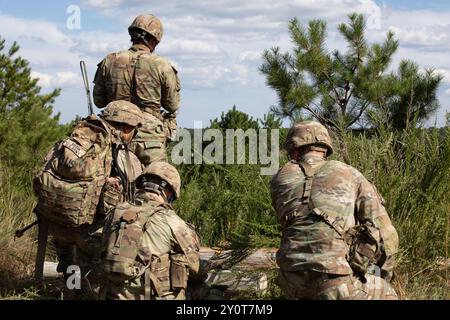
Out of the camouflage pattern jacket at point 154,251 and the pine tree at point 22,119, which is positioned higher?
the pine tree at point 22,119

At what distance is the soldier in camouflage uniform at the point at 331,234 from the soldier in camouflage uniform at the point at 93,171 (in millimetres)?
1438

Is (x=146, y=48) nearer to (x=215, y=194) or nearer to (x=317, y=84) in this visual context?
(x=215, y=194)

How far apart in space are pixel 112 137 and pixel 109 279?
4.79ft

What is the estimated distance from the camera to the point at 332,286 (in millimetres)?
5094

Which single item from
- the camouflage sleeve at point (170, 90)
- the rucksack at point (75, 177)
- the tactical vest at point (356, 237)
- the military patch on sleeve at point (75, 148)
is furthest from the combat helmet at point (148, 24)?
the tactical vest at point (356, 237)

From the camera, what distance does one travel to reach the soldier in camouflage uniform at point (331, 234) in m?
5.11

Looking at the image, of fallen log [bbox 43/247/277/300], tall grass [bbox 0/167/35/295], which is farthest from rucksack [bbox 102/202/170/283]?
tall grass [bbox 0/167/35/295]

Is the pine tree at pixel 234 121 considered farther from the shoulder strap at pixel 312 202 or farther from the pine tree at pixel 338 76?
the shoulder strap at pixel 312 202

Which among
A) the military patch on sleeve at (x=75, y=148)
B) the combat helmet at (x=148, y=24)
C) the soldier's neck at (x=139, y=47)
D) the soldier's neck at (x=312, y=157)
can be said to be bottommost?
the soldier's neck at (x=312, y=157)

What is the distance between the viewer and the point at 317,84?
479 inches

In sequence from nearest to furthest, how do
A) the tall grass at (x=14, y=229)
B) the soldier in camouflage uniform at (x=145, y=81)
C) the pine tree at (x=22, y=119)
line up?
the tall grass at (x=14, y=229), the soldier in camouflage uniform at (x=145, y=81), the pine tree at (x=22, y=119)

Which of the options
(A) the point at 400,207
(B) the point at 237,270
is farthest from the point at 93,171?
(A) the point at 400,207

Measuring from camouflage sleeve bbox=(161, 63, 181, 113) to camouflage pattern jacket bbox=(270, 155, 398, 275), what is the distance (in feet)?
8.78
